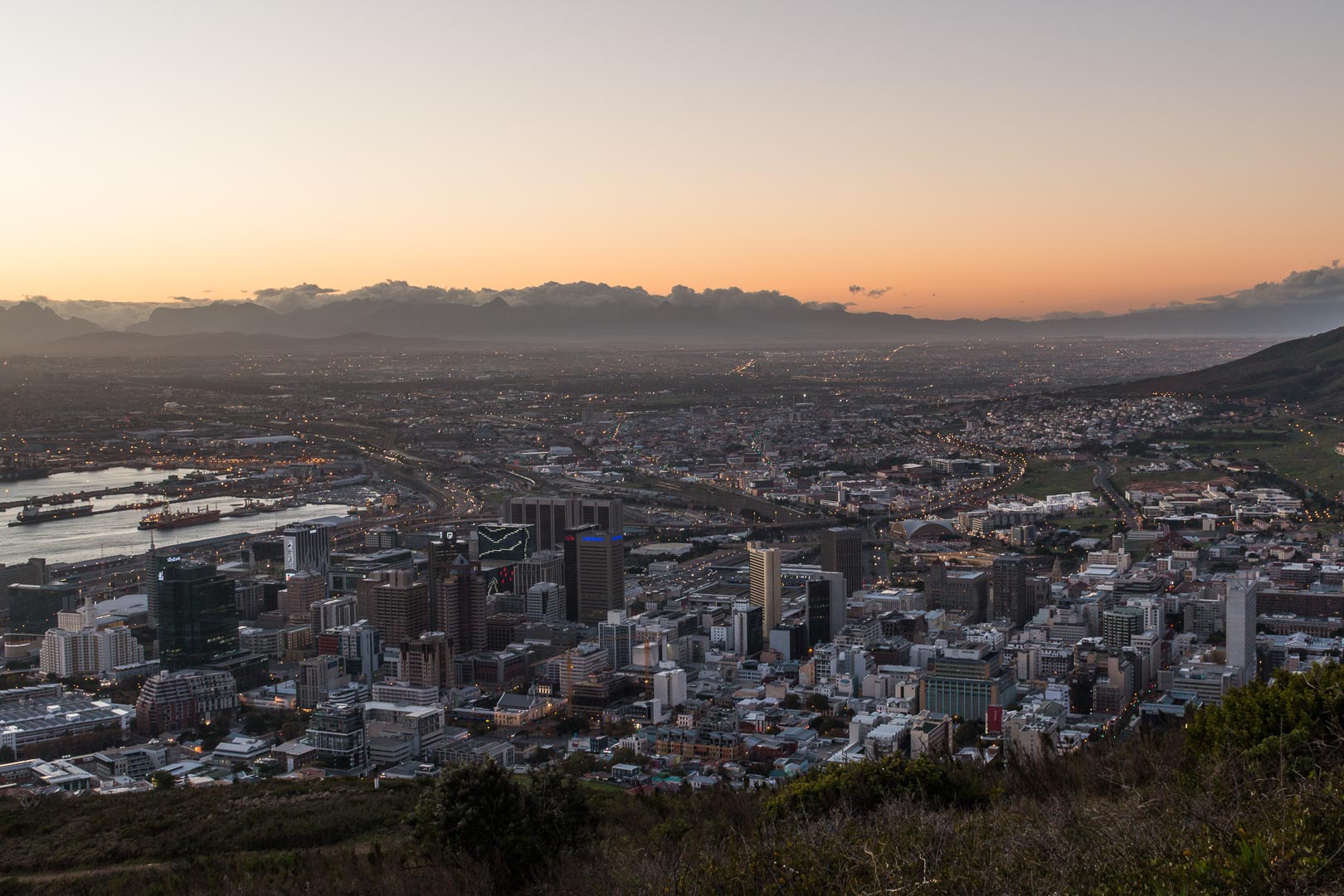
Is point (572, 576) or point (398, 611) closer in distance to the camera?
point (398, 611)

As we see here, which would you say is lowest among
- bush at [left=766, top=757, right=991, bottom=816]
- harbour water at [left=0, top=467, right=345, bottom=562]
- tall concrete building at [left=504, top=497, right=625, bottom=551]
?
harbour water at [left=0, top=467, right=345, bottom=562]

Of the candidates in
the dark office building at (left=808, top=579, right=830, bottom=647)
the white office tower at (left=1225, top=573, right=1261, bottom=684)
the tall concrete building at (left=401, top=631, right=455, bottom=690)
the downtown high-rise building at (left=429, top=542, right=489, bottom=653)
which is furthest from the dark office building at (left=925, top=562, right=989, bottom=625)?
the tall concrete building at (left=401, top=631, right=455, bottom=690)

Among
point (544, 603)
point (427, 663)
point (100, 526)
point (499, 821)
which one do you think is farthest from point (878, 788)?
point (100, 526)

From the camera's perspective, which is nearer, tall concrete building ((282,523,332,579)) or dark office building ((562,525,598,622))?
dark office building ((562,525,598,622))

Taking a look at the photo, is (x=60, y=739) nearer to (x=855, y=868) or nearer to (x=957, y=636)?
(x=957, y=636)

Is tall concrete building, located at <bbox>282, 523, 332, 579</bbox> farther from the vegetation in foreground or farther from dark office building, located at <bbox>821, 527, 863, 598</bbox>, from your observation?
the vegetation in foreground

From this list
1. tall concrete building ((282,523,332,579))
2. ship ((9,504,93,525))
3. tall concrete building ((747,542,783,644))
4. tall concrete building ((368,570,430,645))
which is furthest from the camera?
ship ((9,504,93,525))

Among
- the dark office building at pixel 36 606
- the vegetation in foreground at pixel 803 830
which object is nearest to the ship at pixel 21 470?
the dark office building at pixel 36 606

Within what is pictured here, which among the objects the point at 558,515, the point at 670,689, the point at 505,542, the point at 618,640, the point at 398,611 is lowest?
the point at 670,689

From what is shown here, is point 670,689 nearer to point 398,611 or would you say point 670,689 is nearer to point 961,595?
point 398,611
